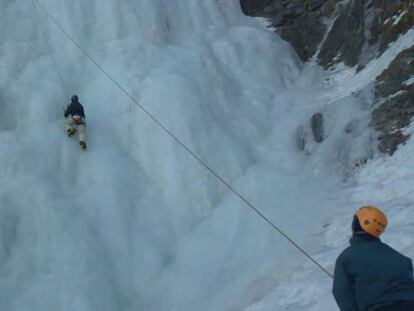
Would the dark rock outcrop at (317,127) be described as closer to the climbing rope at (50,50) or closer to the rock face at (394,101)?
the rock face at (394,101)

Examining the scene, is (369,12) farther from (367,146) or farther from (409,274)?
(409,274)

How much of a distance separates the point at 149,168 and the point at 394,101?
13.8 feet

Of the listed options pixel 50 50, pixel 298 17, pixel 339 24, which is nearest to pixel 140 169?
pixel 50 50

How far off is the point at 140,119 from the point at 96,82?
1.22 meters

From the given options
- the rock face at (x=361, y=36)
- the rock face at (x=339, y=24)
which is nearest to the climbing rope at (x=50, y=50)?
the rock face at (x=361, y=36)

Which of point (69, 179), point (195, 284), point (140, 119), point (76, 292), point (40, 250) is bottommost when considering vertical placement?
point (195, 284)

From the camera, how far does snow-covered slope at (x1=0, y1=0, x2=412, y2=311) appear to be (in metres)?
7.61

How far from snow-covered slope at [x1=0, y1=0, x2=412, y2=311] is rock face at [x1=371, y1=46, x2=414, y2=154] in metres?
0.40

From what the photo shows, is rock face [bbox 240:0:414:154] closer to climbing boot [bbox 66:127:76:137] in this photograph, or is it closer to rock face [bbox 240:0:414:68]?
rock face [bbox 240:0:414:68]

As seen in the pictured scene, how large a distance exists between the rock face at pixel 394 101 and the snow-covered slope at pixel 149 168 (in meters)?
0.40

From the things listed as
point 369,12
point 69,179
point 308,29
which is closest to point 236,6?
point 308,29

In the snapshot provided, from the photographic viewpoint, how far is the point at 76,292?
7277 millimetres

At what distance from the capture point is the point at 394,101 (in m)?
9.41

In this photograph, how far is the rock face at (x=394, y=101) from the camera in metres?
8.99
